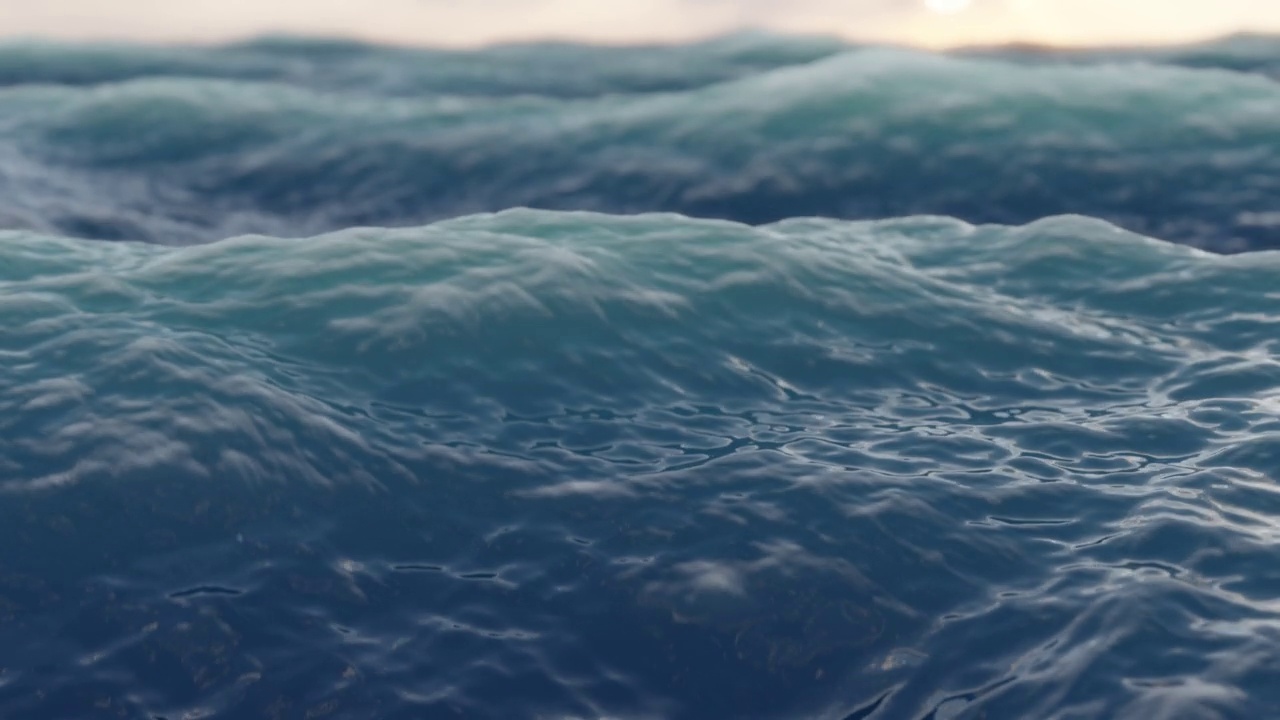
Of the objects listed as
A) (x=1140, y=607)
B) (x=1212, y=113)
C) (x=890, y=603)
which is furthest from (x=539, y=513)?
(x=1212, y=113)

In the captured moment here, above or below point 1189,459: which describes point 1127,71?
above

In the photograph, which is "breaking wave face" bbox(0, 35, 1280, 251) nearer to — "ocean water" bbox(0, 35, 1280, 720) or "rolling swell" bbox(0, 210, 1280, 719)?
"ocean water" bbox(0, 35, 1280, 720)

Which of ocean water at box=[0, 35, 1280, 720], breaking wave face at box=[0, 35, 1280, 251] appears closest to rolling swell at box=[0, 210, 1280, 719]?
ocean water at box=[0, 35, 1280, 720]

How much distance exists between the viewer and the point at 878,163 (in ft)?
54.3

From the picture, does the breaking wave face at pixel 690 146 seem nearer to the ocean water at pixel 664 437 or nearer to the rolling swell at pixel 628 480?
the ocean water at pixel 664 437

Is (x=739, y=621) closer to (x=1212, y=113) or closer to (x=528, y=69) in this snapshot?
(x=1212, y=113)

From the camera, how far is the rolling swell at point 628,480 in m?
6.71

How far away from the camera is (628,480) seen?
27.8 feet

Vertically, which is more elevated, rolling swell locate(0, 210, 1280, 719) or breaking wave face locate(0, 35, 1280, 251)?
breaking wave face locate(0, 35, 1280, 251)

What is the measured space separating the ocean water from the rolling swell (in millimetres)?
29

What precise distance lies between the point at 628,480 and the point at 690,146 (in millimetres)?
9746

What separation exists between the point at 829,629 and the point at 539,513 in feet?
6.74

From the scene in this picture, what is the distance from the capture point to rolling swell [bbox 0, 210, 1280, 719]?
22.0 ft

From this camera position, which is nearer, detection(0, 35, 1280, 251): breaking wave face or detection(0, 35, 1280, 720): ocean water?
detection(0, 35, 1280, 720): ocean water
